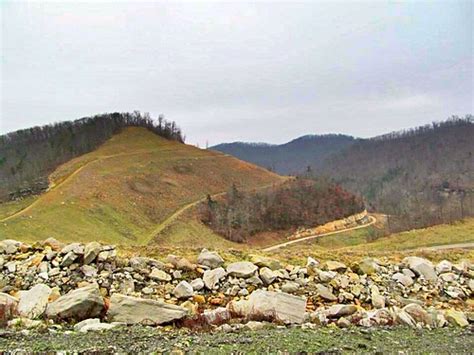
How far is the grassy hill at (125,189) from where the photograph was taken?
4645cm

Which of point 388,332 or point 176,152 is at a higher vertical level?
point 176,152

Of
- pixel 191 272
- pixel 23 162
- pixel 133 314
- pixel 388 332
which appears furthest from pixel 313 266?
pixel 23 162

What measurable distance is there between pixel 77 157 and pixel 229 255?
314 ft

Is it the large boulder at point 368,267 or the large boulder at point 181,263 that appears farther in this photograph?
the large boulder at point 368,267

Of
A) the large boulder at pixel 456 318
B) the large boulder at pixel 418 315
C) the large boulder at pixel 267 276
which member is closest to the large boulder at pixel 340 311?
the large boulder at pixel 418 315

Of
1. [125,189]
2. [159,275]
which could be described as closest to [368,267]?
[159,275]

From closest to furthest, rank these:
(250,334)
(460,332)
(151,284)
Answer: (250,334) < (460,332) < (151,284)

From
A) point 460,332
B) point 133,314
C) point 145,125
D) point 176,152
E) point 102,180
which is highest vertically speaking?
point 145,125

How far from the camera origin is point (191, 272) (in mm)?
11602

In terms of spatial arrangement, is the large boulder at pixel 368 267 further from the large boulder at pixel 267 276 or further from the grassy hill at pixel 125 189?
the grassy hill at pixel 125 189

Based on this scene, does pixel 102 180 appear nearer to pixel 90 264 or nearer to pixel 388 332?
pixel 90 264

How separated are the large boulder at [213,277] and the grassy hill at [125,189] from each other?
3069cm

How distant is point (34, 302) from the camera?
30.5 feet

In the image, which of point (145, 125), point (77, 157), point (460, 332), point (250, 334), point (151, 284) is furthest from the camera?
point (145, 125)
